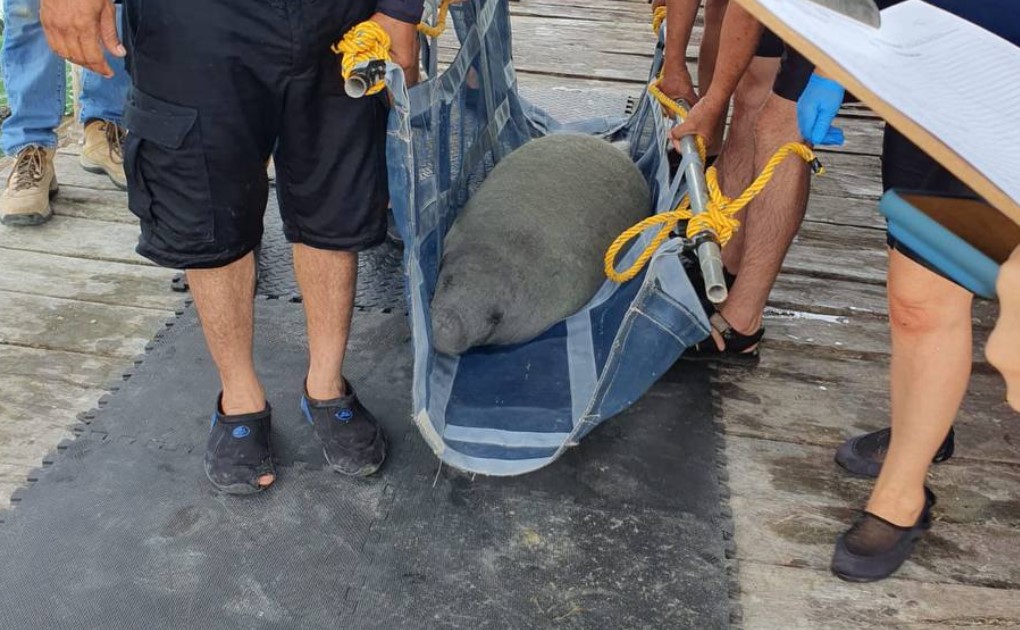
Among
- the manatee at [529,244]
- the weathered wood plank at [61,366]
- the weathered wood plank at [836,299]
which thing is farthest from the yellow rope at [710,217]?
the weathered wood plank at [61,366]

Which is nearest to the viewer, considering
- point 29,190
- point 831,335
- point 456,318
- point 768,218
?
point 456,318

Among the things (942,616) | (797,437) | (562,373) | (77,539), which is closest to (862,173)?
(797,437)

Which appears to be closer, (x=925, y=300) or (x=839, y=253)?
(x=925, y=300)

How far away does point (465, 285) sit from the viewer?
7.29ft

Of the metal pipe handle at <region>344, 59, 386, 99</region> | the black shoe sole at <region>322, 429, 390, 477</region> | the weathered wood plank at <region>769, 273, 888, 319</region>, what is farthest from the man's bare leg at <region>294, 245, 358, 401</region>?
the weathered wood plank at <region>769, 273, 888, 319</region>

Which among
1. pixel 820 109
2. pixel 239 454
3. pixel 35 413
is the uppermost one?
pixel 820 109

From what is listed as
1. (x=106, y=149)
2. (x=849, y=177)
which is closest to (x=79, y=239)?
(x=106, y=149)

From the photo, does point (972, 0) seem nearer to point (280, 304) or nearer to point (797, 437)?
point (797, 437)

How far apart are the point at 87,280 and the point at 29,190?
1.77ft

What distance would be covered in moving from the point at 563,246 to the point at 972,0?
1177 mm

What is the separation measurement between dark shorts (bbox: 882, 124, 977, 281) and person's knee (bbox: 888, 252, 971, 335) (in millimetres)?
33

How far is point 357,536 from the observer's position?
1.90 meters

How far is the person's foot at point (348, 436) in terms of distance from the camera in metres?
2.05

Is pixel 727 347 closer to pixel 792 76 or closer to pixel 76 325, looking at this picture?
pixel 792 76
